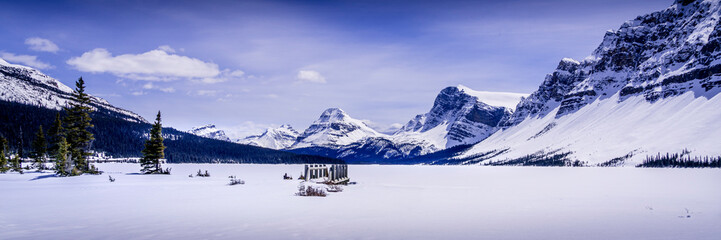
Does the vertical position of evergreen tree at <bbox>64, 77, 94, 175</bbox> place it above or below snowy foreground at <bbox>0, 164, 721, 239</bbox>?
above

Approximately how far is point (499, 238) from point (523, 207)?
40.9 ft

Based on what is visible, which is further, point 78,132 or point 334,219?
point 78,132

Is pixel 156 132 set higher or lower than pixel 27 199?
higher

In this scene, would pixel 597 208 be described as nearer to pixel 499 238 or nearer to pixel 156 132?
pixel 499 238

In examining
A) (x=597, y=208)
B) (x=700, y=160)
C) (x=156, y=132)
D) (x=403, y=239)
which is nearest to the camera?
(x=403, y=239)

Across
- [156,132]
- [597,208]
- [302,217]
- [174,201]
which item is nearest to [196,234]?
[302,217]

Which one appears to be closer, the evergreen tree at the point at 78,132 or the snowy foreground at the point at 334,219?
the snowy foreground at the point at 334,219

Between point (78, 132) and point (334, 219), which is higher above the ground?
point (78, 132)

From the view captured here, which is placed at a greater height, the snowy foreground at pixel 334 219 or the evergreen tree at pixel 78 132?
the evergreen tree at pixel 78 132

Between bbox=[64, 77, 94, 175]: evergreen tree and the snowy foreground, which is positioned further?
bbox=[64, 77, 94, 175]: evergreen tree

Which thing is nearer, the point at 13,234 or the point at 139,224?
the point at 13,234

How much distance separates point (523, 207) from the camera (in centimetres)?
2856

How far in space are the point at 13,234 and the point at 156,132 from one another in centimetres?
5506

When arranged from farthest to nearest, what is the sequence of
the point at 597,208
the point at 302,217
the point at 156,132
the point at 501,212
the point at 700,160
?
the point at 700,160, the point at 156,132, the point at 597,208, the point at 501,212, the point at 302,217
